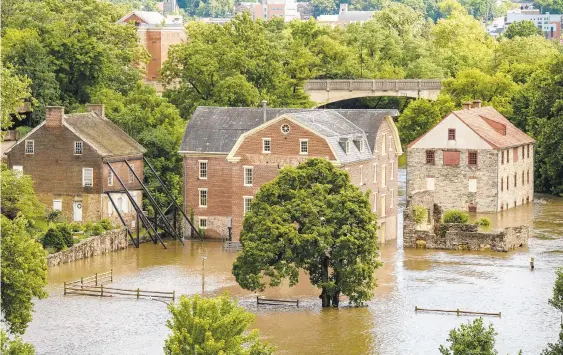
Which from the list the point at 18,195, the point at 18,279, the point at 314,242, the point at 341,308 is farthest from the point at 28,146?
the point at 18,279

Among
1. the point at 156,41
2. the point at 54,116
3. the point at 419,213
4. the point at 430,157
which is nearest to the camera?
the point at 419,213

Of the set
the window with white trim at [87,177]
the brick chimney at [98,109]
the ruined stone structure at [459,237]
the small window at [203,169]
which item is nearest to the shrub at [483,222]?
the ruined stone structure at [459,237]

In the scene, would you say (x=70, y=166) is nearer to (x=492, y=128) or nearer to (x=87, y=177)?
(x=87, y=177)

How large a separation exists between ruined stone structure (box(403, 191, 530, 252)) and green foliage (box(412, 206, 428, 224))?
0.23 meters

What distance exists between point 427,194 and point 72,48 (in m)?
34.4

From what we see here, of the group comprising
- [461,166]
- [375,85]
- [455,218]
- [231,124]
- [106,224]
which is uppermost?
[375,85]

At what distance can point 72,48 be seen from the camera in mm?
122188

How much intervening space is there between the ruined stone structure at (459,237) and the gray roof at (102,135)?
56.3ft

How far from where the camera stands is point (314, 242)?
75.8m

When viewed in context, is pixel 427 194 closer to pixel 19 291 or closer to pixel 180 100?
pixel 180 100

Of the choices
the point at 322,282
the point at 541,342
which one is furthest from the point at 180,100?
the point at 541,342

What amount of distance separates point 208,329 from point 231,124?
1641 inches

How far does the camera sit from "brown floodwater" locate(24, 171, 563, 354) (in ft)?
229

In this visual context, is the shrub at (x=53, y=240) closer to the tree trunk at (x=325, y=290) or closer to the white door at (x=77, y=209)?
the white door at (x=77, y=209)
